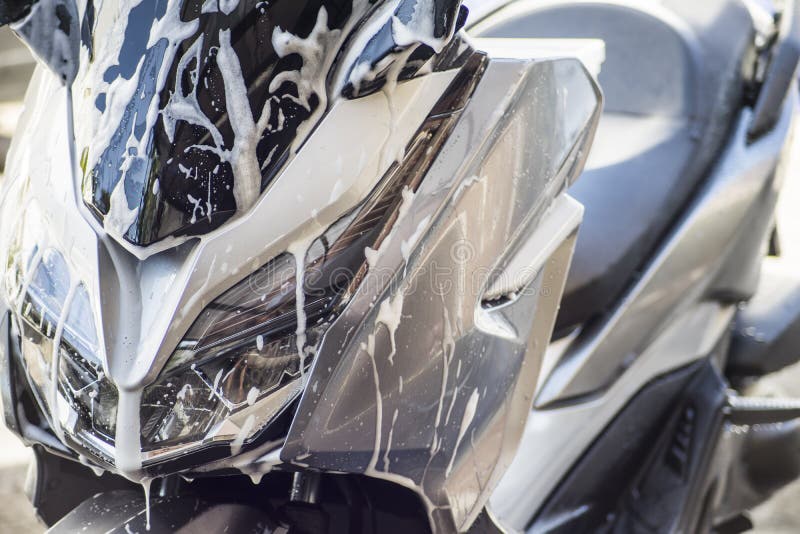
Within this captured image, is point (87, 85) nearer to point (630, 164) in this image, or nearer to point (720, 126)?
point (630, 164)

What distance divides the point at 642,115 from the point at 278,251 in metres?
0.85

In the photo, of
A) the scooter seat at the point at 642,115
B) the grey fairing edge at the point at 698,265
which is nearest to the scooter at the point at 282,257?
the grey fairing edge at the point at 698,265

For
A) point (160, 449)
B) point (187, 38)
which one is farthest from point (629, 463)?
point (187, 38)

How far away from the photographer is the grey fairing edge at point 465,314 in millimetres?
844

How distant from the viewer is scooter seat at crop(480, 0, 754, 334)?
1.35 metres

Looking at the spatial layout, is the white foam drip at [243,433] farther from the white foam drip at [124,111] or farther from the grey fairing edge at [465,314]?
the white foam drip at [124,111]

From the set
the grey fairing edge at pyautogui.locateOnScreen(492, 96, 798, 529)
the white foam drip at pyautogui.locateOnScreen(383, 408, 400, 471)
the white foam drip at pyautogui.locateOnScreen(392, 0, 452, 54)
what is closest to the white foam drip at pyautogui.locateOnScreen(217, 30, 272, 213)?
the white foam drip at pyautogui.locateOnScreen(392, 0, 452, 54)

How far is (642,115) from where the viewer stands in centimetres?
147

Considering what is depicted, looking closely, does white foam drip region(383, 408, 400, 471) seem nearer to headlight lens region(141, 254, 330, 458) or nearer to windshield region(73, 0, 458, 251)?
headlight lens region(141, 254, 330, 458)

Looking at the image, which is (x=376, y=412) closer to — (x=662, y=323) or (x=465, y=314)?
(x=465, y=314)

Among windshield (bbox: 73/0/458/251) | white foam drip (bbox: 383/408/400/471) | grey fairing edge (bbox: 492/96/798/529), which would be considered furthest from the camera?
grey fairing edge (bbox: 492/96/798/529)

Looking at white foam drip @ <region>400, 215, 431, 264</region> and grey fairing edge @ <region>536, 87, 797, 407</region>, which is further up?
white foam drip @ <region>400, 215, 431, 264</region>

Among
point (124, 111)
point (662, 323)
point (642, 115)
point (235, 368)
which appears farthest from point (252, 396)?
point (642, 115)

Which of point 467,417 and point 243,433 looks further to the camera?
point 467,417
